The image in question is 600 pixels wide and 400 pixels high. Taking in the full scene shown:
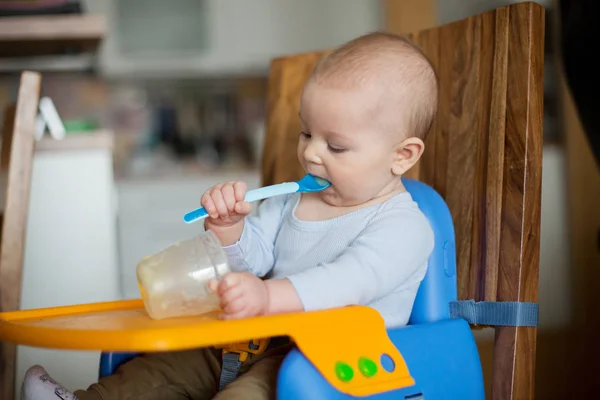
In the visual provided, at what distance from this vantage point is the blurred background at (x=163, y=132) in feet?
4.84

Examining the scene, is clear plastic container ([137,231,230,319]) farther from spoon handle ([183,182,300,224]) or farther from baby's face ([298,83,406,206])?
baby's face ([298,83,406,206])

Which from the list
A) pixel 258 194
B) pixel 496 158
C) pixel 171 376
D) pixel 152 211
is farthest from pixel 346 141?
pixel 152 211

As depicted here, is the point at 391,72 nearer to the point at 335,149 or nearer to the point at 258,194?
the point at 335,149

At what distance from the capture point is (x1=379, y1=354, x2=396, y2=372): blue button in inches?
29.7

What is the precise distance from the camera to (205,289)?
79 centimetres

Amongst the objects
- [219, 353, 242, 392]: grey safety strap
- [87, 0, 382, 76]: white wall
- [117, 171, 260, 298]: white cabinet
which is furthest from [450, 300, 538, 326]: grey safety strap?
[87, 0, 382, 76]: white wall

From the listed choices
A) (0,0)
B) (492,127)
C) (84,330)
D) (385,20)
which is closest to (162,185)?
(385,20)

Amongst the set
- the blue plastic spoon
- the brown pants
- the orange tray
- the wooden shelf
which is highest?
the wooden shelf

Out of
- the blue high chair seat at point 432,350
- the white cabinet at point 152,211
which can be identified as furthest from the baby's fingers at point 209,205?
the white cabinet at point 152,211

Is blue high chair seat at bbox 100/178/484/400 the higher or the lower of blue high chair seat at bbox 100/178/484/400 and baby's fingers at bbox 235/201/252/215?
the lower

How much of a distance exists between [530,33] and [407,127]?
22 cm

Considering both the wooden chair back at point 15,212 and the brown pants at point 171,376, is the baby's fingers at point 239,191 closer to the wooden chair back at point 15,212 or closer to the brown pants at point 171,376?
the brown pants at point 171,376

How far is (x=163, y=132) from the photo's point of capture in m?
3.30

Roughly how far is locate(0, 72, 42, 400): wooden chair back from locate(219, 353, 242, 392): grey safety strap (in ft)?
1.55
